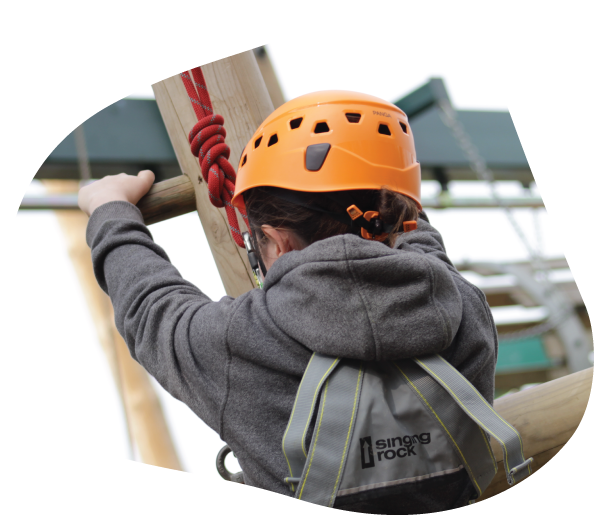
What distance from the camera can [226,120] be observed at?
1047 millimetres

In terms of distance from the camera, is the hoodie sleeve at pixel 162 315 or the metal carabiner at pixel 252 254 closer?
the hoodie sleeve at pixel 162 315

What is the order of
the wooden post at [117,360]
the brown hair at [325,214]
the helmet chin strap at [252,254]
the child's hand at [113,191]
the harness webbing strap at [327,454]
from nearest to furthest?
the harness webbing strap at [327,454] < the brown hair at [325,214] < the helmet chin strap at [252,254] < the child's hand at [113,191] < the wooden post at [117,360]

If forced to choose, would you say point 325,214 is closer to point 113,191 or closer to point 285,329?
point 285,329

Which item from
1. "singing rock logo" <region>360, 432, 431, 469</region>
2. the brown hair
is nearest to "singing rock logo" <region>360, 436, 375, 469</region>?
"singing rock logo" <region>360, 432, 431, 469</region>

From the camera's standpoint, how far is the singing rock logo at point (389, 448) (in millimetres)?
654

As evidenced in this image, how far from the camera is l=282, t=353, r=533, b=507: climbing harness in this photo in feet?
2.10

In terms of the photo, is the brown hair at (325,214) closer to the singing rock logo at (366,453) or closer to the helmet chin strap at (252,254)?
the helmet chin strap at (252,254)

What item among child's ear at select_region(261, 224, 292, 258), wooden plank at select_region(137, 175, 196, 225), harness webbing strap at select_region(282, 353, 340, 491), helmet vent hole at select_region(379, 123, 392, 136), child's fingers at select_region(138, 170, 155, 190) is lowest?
harness webbing strap at select_region(282, 353, 340, 491)

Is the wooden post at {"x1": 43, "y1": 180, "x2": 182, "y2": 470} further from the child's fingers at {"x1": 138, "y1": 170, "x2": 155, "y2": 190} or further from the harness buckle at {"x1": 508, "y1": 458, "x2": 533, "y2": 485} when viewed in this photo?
the harness buckle at {"x1": 508, "y1": 458, "x2": 533, "y2": 485}

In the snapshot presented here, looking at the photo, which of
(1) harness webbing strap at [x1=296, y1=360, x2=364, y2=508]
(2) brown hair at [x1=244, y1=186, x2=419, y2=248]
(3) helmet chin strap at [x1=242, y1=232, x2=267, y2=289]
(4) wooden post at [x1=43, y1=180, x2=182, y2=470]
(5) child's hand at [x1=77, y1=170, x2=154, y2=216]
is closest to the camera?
(1) harness webbing strap at [x1=296, y1=360, x2=364, y2=508]

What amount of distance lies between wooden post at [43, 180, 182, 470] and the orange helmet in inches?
44.2

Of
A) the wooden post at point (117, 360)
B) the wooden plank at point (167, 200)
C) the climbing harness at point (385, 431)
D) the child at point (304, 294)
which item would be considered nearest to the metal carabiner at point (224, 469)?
the child at point (304, 294)

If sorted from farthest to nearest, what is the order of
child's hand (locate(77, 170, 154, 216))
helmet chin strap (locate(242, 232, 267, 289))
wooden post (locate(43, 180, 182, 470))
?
wooden post (locate(43, 180, 182, 470)) → child's hand (locate(77, 170, 154, 216)) → helmet chin strap (locate(242, 232, 267, 289))

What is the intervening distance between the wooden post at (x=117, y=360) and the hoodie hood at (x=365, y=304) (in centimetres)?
124
